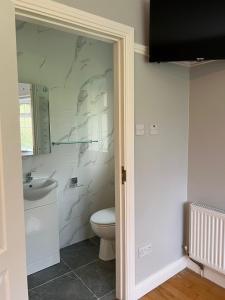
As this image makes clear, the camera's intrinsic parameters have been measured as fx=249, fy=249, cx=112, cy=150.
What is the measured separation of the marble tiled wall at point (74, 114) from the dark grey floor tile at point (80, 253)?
9cm

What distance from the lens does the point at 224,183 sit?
2.04 metres

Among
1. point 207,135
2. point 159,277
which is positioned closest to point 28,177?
point 159,277

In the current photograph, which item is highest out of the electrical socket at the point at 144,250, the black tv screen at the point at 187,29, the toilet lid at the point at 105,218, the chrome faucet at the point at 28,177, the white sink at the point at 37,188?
the black tv screen at the point at 187,29

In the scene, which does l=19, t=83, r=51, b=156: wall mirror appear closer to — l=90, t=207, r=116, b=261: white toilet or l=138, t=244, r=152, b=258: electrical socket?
l=90, t=207, r=116, b=261: white toilet

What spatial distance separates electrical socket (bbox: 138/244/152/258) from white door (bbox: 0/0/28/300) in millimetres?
1033

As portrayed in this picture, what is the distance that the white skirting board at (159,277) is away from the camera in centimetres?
199

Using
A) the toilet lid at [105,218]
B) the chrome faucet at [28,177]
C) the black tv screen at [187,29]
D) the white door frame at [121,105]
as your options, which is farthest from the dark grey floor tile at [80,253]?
the black tv screen at [187,29]

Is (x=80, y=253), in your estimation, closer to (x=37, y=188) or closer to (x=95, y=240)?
(x=95, y=240)

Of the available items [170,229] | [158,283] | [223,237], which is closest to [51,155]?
[170,229]

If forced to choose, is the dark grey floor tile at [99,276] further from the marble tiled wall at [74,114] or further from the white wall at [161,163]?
the marble tiled wall at [74,114]

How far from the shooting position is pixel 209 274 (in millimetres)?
2180

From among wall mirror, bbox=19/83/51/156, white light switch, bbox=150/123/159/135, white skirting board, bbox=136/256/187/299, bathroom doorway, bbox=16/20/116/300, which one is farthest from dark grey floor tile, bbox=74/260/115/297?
white light switch, bbox=150/123/159/135

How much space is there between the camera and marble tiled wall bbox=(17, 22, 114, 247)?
A: 8.12 feet

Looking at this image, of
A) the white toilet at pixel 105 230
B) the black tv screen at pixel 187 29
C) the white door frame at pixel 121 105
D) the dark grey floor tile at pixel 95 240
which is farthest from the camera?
the dark grey floor tile at pixel 95 240
